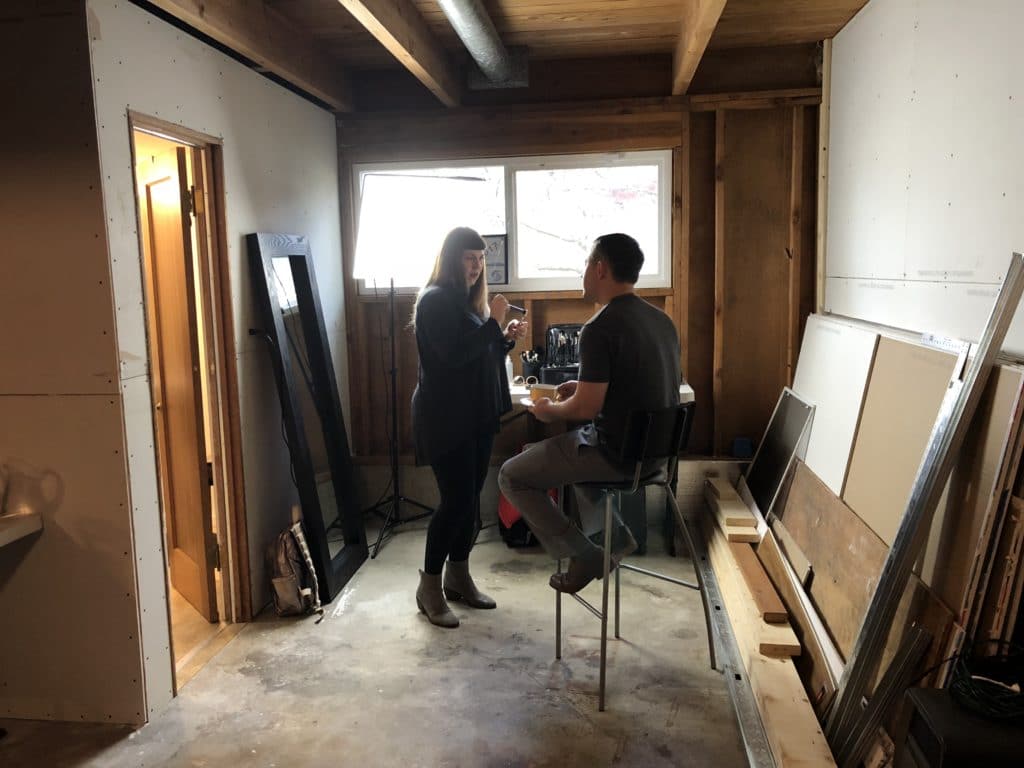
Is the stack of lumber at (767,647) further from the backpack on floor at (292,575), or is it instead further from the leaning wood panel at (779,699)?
the backpack on floor at (292,575)

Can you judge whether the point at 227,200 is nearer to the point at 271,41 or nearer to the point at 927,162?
the point at 271,41

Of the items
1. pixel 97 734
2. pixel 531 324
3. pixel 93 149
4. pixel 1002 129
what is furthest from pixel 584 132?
pixel 97 734

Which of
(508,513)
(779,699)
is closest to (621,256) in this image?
(779,699)

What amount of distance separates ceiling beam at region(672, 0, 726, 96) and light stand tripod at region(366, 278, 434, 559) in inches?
68.6

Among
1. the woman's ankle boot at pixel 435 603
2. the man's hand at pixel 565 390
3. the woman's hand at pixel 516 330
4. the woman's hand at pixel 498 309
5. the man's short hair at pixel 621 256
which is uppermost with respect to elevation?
the man's short hair at pixel 621 256

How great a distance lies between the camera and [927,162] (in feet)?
8.55

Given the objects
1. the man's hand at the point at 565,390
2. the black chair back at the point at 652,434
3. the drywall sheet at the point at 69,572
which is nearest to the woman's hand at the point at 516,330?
the man's hand at the point at 565,390

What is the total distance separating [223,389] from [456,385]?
0.93 meters

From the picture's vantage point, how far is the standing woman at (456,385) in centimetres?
284

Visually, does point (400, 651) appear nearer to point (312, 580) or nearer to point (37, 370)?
point (312, 580)

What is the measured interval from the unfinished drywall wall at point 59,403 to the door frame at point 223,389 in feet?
2.10

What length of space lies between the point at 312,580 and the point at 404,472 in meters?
1.26

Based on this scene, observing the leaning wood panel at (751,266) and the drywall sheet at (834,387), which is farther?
the leaning wood panel at (751,266)

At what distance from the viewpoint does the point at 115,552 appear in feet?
7.70
